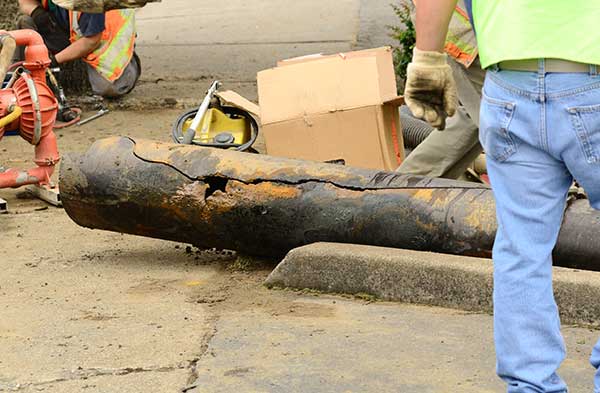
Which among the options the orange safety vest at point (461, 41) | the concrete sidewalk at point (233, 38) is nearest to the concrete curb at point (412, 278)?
the orange safety vest at point (461, 41)

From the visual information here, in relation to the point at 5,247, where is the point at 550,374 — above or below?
above

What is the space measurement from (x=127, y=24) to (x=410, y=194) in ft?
16.3

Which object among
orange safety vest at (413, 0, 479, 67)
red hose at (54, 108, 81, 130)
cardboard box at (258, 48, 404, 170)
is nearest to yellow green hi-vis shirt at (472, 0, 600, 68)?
orange safety vest at (413, 0, 479, 67)

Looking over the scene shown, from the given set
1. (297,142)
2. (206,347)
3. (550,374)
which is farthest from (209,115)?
(550,374)

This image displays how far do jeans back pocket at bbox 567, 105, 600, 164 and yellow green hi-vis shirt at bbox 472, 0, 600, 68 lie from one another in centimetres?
11

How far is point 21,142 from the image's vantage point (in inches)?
320

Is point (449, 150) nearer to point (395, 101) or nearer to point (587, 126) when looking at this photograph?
point (395, 101)

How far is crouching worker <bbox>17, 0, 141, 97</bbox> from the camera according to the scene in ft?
28.7

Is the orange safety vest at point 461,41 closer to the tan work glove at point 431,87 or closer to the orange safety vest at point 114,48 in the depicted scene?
the tan work glove at point 431,87

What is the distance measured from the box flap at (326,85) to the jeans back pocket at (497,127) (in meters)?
3.19

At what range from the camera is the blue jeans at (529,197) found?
8.86 feet

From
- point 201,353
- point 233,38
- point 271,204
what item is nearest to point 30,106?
point 271,204

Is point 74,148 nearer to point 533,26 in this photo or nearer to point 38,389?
point 38,389

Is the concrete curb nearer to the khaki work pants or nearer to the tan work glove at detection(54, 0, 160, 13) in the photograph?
the khaki work pants
